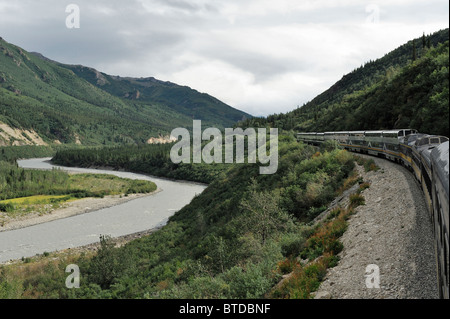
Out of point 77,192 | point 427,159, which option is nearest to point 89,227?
point 77,192

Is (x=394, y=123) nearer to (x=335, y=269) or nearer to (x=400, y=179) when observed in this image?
(x=400, y=179)

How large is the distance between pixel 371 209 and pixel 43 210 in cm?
9642

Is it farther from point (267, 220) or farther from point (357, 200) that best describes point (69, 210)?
point (357, 200)

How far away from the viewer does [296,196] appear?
24734 millimetres

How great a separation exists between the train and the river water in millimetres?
48122

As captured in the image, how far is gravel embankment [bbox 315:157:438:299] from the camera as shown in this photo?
8367 mm

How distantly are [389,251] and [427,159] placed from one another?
5294 mm

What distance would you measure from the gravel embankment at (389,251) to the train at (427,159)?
2.40 feet

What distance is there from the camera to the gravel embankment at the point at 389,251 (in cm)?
837

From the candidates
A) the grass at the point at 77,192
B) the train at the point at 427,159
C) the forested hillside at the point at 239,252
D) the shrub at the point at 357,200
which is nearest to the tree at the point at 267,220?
the forested hillside at the point at 239,252

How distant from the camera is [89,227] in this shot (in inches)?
2840

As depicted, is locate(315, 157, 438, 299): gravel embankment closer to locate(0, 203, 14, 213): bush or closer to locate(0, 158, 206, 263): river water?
locate(0, 158, 206, 263): river water

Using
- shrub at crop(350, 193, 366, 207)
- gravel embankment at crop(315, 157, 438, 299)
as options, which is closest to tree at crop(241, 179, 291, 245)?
shrub at crop(350, 193, 366, 207)
